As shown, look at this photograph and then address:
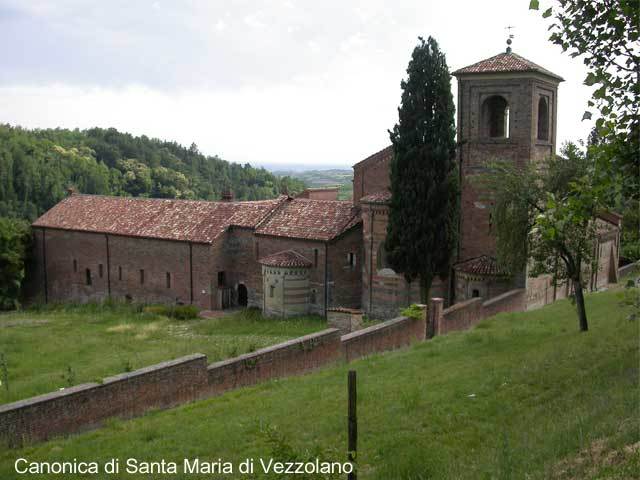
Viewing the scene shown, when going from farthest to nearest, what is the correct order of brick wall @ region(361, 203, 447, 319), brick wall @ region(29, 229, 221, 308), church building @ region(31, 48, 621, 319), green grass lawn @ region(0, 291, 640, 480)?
brick wall @ region(29, 229, 221, 308), brick wall @ region(361, 203, 447, 319), church building @ region(31, 48, 621, 319), green grass lawn @ region(0, 291, 640, 480)

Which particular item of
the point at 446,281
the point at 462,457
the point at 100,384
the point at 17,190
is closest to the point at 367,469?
the point at 462,457

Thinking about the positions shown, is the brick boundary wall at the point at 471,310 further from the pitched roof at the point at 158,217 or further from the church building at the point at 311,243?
the pitched roof at the point at 158,217

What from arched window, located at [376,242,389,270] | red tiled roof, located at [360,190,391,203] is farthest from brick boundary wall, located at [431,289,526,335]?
red tiled roof, located at [360,190,391,203]

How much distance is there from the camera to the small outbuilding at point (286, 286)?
29.8 m

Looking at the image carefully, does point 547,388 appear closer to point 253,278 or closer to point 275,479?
point 275,479

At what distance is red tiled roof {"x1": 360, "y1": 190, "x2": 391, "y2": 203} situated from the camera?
28.0 m

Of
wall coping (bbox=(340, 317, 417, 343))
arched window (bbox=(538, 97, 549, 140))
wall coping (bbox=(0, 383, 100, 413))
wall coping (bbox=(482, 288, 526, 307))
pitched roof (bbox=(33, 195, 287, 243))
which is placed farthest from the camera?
pitched roof (bbox=(33, 195, 287, 243))

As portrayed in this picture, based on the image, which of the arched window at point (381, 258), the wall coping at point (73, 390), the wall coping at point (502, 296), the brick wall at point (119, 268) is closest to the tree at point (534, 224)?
the wall coping at point (502, 296)

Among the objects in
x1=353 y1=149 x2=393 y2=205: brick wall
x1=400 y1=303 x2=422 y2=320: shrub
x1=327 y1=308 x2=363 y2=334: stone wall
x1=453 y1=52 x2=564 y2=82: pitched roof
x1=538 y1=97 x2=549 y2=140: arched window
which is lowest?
x1=327 y1=308 x2=363 y2=334: stone wall

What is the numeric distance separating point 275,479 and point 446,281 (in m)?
22.1

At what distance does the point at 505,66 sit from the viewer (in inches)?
1039

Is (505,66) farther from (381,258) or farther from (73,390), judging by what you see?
(73,390)

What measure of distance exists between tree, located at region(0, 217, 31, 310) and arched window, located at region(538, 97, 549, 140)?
3052 centimetres

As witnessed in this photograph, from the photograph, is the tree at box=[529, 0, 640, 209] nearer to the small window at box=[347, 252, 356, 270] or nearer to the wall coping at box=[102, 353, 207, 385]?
the wall coping at box=[102, 353, 207, 385]
